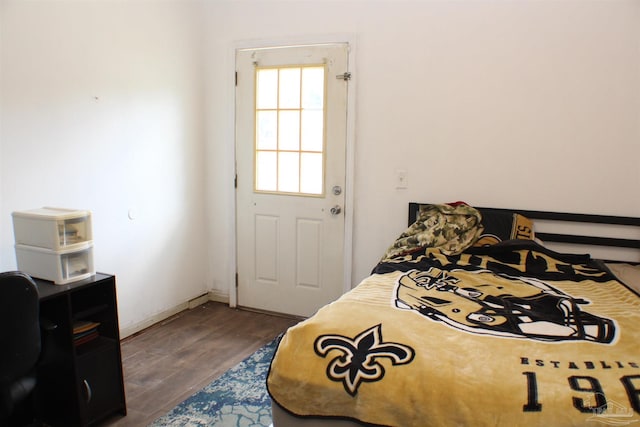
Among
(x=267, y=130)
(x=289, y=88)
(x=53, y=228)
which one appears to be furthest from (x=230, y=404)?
(x=289, y=88)

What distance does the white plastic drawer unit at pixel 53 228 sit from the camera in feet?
7.15

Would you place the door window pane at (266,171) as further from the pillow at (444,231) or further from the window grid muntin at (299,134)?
the pillow at (444,231)

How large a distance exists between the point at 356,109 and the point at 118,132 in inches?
64.1

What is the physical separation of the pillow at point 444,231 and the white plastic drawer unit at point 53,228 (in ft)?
5.58

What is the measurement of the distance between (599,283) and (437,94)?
5.06ft

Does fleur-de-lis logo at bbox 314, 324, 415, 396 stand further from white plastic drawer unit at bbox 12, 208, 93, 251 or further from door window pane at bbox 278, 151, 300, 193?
door window pane at bbox 278, 151, 300, 193

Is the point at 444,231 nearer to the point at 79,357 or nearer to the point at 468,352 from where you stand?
the point at 468,352

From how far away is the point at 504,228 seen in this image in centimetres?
299

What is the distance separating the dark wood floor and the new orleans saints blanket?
1.15 metres

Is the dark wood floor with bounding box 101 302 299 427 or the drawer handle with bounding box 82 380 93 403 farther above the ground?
the drawer handle with bounding box 82 380 93 403

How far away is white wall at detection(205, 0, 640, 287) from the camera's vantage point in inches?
113

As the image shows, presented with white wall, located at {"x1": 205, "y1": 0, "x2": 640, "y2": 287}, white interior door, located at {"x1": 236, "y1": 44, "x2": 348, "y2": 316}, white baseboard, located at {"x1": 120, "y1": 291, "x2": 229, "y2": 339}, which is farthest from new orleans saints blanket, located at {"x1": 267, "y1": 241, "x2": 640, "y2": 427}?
white baseboard, located at {"x1": 120, "y1": 291, "x2": 229, "y2": 339}

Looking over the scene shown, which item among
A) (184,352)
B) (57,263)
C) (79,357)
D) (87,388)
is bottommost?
(184,352)

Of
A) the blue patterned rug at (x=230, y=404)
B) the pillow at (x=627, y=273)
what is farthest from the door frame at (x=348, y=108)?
the pillow at (x=627, y=273)
